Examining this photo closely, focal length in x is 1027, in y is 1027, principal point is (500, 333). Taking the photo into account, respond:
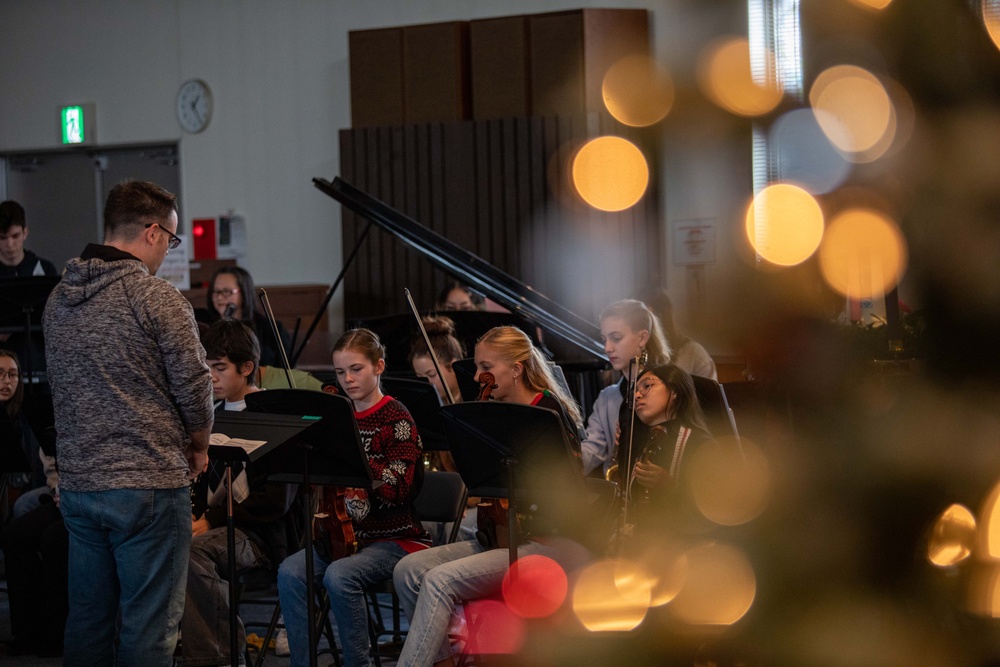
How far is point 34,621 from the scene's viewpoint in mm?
4164

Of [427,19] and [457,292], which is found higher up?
[427,19]

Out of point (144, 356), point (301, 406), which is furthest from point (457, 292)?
point (144, 356)

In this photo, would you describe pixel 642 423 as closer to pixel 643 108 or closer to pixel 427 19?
pixel 643 108

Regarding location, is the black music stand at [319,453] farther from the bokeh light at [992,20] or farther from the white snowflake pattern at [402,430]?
the bokeh light at [992,20]

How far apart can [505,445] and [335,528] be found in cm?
87

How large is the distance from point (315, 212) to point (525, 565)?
5.89 metres

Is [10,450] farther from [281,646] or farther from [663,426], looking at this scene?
[663,426]

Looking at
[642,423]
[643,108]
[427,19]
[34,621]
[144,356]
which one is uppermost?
[427,19]

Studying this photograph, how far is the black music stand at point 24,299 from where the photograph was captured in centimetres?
469

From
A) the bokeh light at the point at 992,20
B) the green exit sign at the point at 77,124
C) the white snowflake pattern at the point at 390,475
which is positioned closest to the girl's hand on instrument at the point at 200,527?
the white snowflake pattern at the point at 390,475

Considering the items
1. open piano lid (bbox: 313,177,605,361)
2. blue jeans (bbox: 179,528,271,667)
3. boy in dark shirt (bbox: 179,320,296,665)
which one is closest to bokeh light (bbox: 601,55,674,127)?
boy in dark shirt (bbox: 179,320,296,665)

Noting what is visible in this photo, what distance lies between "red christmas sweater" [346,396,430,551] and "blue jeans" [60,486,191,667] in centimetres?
73

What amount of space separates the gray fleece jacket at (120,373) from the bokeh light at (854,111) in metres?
2.27

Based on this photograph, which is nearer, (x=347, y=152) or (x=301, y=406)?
(x=301, y=406)
